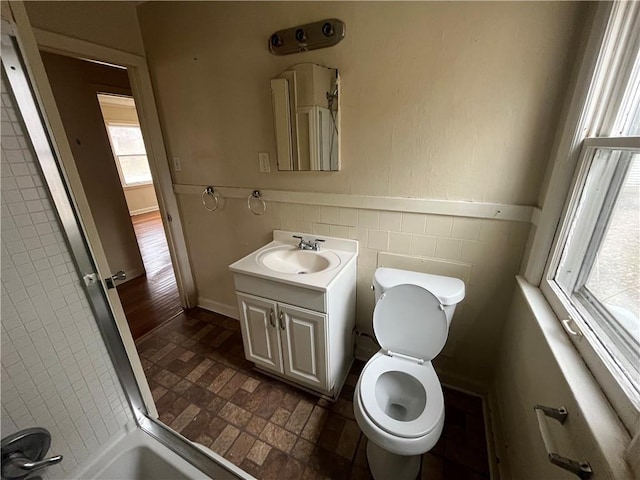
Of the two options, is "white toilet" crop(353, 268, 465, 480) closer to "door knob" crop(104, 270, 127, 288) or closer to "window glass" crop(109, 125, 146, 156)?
"door knob" crop(104, 270, 127, 288)

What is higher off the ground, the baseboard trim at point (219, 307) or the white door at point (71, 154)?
the white door at point (71, 154)

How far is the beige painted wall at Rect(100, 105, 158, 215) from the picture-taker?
5129 millimetres

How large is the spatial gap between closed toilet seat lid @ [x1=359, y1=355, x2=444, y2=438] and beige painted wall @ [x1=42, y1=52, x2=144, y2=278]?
2.97 m

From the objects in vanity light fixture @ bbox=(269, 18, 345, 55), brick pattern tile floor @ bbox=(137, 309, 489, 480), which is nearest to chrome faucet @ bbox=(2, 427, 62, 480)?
brick pattern tile floor @ bbox=(137, 309, 489, 480)

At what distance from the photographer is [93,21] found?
158 cm

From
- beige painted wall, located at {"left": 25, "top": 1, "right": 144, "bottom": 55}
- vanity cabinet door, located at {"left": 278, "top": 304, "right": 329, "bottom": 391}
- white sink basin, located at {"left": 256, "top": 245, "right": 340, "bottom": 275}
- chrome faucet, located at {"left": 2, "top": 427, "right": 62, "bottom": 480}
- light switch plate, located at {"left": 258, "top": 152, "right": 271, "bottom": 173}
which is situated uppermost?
beige painted wall, located at {"left": 25, "top": 1, "right": 144, "bottom": 55}

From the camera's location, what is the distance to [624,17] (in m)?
0.81

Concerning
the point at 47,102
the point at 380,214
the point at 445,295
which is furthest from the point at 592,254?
the point at 47,102

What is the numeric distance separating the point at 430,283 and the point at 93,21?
243 cm

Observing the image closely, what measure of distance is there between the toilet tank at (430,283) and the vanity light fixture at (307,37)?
1208 mm

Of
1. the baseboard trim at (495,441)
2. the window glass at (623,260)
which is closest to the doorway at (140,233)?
the baseboard trim at (495,441)

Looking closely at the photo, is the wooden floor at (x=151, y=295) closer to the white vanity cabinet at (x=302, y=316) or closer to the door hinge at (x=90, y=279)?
the white vanity cabinet at (x=302, y=316)

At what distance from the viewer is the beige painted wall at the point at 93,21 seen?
1.39 m

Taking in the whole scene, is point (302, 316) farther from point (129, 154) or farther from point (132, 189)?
point (129, 154)
